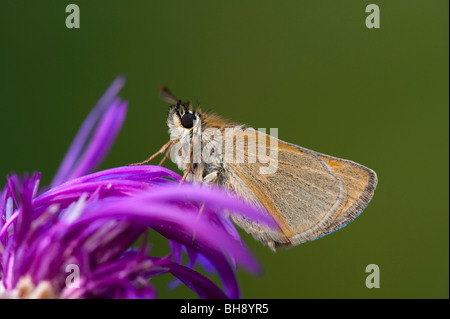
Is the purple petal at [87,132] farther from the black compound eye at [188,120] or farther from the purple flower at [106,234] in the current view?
the black compound eye at [188,120]

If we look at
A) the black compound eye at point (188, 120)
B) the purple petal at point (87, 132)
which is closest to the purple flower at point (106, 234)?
the purple petal at point (87, 132)

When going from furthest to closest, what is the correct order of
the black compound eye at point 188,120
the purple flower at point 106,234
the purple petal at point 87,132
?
the black compound eye at point 188,120 < the purple petal at point 87,132 < the purple flower at point 106,234

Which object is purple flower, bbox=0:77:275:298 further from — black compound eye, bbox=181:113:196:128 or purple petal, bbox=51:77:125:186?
black compound eye, bbox=181:113:196:128

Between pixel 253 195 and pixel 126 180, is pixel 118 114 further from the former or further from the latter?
pixel 253 195

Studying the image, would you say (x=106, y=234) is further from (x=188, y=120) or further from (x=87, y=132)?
(x=188, y=120)

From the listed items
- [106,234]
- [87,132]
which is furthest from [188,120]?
[106,234]
